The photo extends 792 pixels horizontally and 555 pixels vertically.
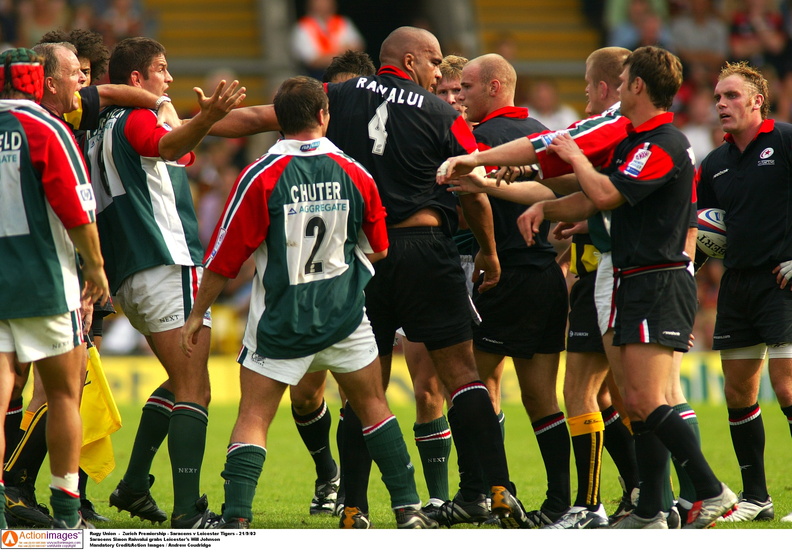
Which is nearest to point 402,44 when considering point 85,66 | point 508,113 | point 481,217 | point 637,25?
point 508,113

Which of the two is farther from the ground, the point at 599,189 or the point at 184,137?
the point at 184,137

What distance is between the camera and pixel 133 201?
573cm

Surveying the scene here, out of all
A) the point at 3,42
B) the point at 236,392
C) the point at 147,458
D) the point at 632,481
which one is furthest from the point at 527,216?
the point at 3,42

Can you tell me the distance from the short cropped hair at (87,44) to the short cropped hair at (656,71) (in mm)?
3206

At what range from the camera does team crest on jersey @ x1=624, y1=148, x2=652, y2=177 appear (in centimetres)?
502

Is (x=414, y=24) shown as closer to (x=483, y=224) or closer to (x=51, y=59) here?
(x=483, y=224)

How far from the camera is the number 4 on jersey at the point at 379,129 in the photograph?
5863mm

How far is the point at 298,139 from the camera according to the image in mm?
5297

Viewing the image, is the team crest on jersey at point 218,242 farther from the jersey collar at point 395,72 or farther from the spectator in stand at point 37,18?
the spectator in stand at point 37,18

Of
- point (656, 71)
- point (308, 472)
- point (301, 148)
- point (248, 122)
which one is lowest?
point (308, 472)

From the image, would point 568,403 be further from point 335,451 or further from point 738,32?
point 738,32

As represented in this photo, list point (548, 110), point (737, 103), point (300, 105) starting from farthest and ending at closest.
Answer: point (548, 110) → point (737, 103) → point (300, 105)

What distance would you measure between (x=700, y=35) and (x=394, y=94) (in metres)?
14.2

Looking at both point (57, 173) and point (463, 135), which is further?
point (463, 135)
